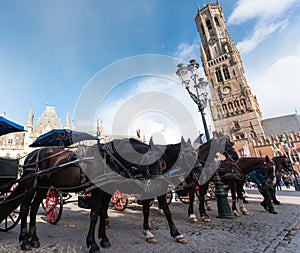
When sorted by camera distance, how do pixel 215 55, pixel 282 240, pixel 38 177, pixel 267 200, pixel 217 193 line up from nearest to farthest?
pixel 282 240 → pixel 38 177 → pixel 217 193 → pixel 267 200 → pixel 215 55

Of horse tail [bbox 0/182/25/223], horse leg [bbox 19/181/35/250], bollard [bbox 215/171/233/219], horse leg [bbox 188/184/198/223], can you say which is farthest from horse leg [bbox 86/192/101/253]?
bollard [bbox 215/171/233/219]

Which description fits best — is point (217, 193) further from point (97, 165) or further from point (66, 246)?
point (66, 246)

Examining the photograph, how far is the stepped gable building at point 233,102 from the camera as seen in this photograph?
1534 inches

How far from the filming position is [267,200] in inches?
262

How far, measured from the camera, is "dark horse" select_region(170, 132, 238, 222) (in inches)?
223

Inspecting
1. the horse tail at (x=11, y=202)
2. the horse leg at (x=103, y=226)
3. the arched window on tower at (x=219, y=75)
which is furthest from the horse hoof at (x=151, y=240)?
the arched window on tower at (x=219, y=75)

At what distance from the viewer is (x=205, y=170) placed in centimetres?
597

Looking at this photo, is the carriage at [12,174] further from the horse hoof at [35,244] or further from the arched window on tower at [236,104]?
the arched window on tower at [236,104]

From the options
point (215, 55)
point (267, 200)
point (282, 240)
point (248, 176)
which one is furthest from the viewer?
point (215, 55)

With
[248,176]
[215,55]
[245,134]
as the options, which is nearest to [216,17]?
[215,55]

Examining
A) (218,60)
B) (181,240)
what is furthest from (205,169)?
(218,60)

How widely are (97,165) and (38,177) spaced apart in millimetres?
1459

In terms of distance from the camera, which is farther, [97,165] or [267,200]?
[267,200]

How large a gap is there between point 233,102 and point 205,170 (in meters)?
46.7
